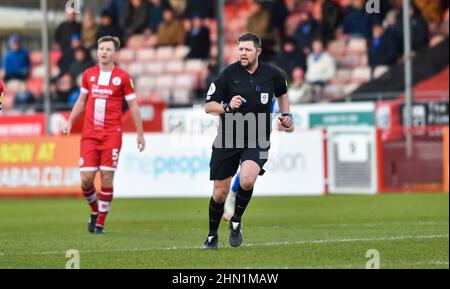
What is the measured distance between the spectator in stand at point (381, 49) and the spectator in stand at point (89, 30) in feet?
28.6

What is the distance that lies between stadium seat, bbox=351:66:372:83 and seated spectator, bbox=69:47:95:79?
6.81m

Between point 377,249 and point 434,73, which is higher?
point 434,73

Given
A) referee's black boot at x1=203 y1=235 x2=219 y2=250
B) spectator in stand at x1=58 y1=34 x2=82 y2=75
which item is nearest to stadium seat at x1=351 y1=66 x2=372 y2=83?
spectator in stand at x1=58 y1=34 x2=82 y2=75

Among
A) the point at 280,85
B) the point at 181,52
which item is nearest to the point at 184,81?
the point at 181,52

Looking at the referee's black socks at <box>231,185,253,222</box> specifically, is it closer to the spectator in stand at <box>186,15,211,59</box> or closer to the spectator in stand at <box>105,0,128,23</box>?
the spectator in stand at <box>186,15,211,59</box>

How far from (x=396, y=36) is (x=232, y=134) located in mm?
15058

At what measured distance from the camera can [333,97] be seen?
2766 centimetres

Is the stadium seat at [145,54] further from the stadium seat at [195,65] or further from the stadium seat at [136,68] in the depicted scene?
the stadium seat at [195,65]

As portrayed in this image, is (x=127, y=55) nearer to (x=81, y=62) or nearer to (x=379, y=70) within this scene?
(x=81, y=62)

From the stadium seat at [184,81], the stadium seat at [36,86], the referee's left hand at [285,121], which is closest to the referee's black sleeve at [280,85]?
the referee's left hand at [285,121]

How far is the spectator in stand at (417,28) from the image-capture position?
87.1ft

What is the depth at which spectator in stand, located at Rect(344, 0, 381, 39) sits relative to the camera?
28000 mm
